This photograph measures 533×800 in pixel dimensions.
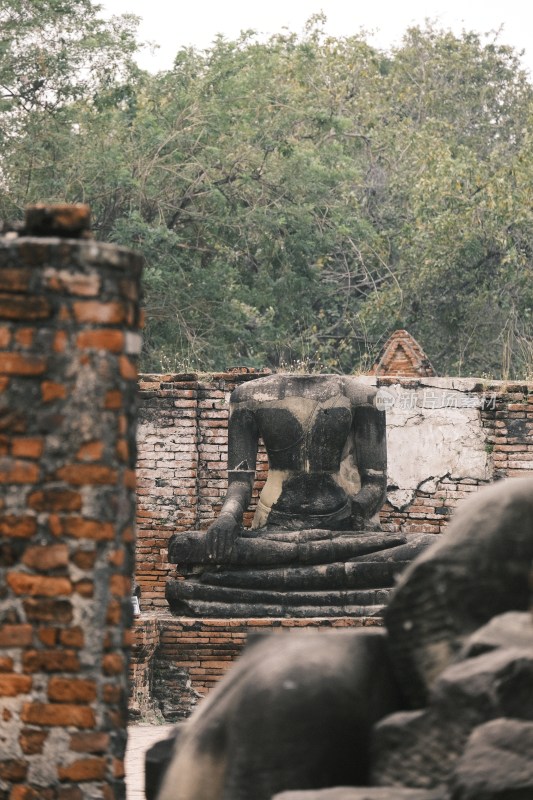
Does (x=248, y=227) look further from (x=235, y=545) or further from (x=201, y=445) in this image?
(x=235, y=545)

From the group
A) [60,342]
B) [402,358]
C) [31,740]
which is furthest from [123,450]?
[402,358]

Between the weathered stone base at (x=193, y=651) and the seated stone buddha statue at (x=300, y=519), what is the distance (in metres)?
0.13

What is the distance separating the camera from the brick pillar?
4398 millimetres

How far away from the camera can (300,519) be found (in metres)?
11.8

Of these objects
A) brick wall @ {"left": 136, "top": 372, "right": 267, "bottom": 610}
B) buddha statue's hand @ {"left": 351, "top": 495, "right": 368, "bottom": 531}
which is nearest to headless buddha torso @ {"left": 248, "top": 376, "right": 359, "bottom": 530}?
buddha statue's hand @ {"left": 351, "top": 495, "right": 368, "bottom": 531}

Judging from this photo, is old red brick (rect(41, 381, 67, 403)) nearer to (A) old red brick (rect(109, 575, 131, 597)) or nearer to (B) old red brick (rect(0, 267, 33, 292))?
(B) old red brick (rect(0, 267, 33, 292))

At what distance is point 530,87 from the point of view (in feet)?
88.3

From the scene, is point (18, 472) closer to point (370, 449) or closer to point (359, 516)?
point (359, 516)

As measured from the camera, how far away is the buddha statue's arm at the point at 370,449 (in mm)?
11836

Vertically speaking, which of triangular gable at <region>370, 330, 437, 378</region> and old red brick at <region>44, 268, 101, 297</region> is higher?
triangular gable at <region>370, 330, 437, 378</region>

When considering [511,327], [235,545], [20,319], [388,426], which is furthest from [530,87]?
[20,319]

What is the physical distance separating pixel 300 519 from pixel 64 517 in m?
7.39

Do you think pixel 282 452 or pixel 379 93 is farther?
pixel 379 93

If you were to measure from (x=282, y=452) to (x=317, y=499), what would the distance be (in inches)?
17.7
